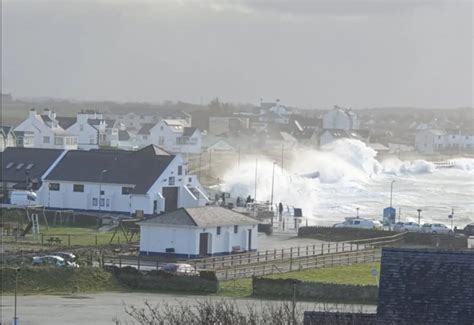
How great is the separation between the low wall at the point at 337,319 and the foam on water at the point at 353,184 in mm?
36909

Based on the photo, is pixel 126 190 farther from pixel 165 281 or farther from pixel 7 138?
pixel 7 138

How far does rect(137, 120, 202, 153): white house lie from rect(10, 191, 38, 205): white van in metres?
51.0

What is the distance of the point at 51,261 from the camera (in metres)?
36.5

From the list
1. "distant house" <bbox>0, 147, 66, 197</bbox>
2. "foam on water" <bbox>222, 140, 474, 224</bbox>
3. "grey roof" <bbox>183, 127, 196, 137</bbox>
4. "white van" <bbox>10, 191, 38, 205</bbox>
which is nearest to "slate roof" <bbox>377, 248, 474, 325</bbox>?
"white van" <bbox>10, 191, 38, 205</bbox>

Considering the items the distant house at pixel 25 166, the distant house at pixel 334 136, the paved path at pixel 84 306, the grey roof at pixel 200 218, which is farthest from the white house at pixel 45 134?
the paved path at pixel 84 306

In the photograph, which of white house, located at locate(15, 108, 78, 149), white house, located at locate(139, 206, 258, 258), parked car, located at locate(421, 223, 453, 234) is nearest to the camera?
white house, located at locate(139, 206, 258, 258)

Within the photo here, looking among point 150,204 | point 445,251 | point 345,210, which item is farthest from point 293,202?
point 445,251

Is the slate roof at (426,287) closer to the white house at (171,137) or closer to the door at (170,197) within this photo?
the door at (170,197)

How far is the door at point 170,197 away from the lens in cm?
5331

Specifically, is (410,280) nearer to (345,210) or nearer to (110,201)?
(110,201)

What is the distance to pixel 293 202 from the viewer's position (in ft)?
217

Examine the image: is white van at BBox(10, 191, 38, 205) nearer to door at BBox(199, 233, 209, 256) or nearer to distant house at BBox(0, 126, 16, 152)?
door at BBox(199, 233, 209, 256)

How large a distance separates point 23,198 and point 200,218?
12.5 m

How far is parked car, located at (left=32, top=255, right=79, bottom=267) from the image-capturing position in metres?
36.2
